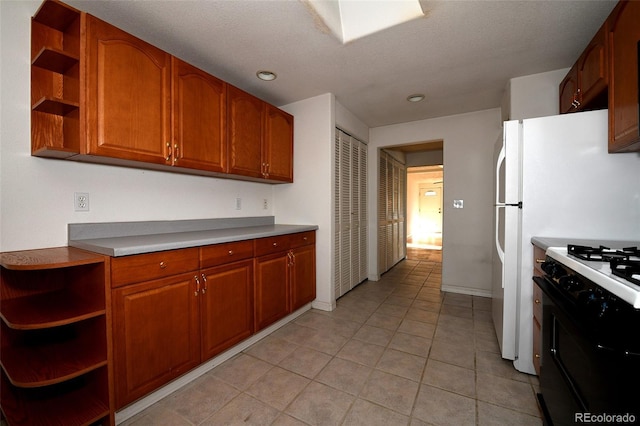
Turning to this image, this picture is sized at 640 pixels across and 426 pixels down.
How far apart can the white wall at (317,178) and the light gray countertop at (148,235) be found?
1.20ft

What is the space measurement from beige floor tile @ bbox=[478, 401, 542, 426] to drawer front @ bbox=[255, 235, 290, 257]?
5.64 ft

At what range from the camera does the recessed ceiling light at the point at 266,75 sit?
7.80 feet

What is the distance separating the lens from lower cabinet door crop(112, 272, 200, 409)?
1.36 m

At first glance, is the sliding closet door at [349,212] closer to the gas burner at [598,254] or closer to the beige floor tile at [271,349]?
the beige floor tile at [271,349]

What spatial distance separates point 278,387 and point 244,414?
0.85 feet

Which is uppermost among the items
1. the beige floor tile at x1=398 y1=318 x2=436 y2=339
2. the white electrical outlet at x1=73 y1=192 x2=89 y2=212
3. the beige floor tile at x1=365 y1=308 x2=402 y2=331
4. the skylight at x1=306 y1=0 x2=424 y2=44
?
the skylight at x1=306 y1=0 x2=424 y2=44

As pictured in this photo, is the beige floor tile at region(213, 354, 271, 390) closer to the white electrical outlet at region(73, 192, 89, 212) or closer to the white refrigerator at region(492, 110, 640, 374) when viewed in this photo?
the white electrical outlet at region(73, 192, 89, 212)

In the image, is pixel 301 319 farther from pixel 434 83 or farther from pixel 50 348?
pixel 434 83

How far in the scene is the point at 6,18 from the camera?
1432 mm

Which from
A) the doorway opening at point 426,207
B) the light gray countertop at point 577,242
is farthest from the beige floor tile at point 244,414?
the doorway opening at point 426,207

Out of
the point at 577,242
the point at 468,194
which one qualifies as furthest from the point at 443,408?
the point at 468,194

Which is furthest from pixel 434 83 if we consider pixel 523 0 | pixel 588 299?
pixel 588 299

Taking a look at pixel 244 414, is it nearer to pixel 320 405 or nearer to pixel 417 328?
pixel 320 405

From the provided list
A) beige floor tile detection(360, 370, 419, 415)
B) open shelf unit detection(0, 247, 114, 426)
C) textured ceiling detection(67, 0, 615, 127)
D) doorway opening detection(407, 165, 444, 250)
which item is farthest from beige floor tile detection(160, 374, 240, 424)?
doorway opening detection(407, 165, 444, 250)
